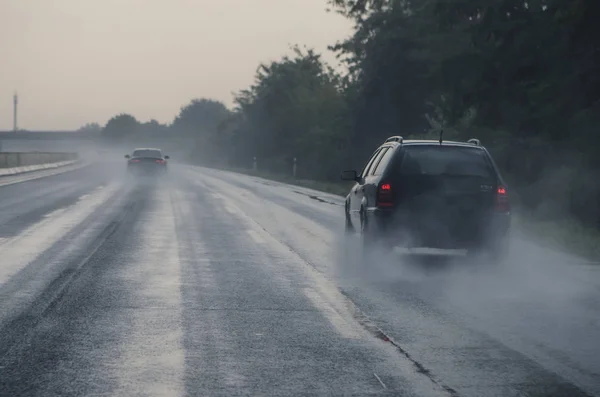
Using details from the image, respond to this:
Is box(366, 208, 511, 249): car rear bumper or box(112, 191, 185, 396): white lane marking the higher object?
box(366, 208, 511, 249): car rear bumper

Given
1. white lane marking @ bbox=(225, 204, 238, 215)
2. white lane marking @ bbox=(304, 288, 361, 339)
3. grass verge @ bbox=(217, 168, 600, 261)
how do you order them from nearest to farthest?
white lane marking @ bbox=(304, 288, 361, 339) < grass verge @ bbox=(217, 168, 600, 261) < white lane marking @ bbox=(225, 204, 238, 215)

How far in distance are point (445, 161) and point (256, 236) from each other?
5.32 meters

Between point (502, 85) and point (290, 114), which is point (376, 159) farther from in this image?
point (290, 114)

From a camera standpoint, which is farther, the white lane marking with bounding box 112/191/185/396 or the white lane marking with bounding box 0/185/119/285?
the white lane marking with bounding box 0/185/119/285

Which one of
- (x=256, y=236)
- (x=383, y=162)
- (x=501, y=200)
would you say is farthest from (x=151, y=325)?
(x=256, y=236)

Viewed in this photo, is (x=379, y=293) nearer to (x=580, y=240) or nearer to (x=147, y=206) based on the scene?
(x=580, y=240)

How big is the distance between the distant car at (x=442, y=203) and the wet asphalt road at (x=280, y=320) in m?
0.44

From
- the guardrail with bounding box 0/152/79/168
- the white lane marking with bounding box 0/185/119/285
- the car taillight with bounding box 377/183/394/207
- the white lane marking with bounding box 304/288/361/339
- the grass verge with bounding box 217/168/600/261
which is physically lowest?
the guardrail with bounding box 0/152/79/168

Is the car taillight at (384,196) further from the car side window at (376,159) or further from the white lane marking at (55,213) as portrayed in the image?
the white lane marking at (55,213)

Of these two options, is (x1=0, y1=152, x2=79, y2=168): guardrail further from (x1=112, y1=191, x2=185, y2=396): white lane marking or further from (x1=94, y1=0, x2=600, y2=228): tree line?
(x1=112, y1=191, x2=185, y2=396): white lane marking

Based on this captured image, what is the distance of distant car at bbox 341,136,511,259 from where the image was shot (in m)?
13.5

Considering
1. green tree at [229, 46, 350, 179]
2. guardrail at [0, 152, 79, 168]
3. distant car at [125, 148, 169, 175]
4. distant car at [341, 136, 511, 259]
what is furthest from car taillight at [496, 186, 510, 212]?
green tree at [229, 46, 350, 179]

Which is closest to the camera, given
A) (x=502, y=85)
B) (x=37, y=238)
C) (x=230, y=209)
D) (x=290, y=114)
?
(x=37, y=238)

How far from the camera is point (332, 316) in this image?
31.3ft
